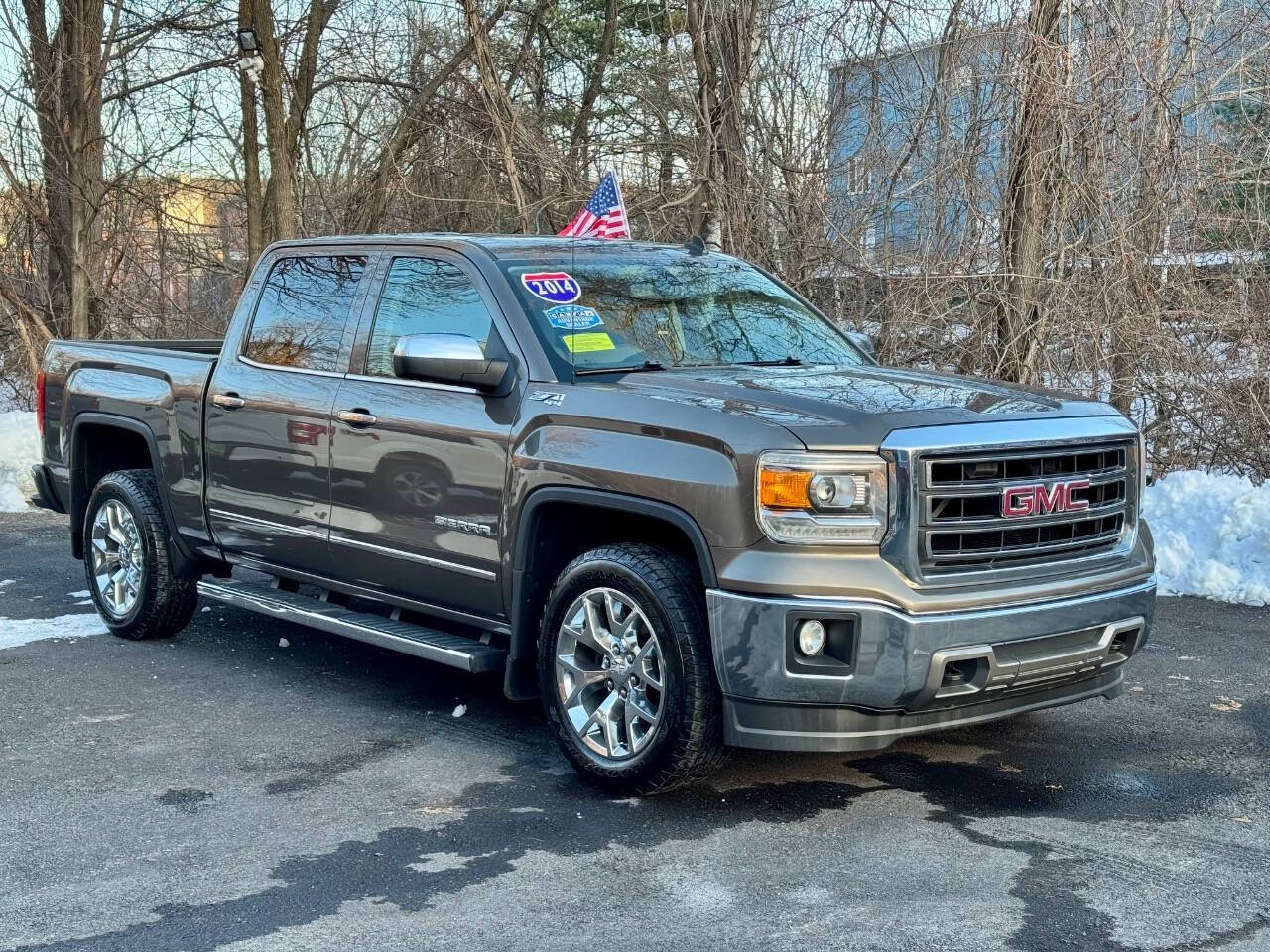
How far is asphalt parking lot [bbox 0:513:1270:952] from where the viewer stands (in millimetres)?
4004

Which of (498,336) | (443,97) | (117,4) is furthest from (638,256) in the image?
(117,4)

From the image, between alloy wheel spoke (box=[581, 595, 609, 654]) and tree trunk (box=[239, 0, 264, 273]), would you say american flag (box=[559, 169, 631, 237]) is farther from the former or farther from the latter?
tree trunk (box=[239, 0, 264, 273])

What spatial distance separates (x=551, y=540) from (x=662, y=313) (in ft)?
3.51

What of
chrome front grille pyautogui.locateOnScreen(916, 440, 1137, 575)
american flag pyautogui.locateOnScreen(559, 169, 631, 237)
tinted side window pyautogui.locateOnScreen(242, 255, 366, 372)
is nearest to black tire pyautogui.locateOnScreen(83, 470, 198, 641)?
tinted side window pyautogui.locateOnScreen(242, 255, 366, 372)

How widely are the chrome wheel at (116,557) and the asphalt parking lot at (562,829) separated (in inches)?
32.1

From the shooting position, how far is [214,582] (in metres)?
7.21

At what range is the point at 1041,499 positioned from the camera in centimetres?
488

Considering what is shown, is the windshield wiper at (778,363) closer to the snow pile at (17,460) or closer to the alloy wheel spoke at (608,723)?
the alloy wheel spoke at (608,723)

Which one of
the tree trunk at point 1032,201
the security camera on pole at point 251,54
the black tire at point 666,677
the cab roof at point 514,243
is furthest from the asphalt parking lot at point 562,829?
the security camera on pole at point 251,54

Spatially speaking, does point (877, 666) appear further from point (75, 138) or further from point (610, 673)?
point (75, 138)

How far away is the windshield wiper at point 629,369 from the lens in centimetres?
545

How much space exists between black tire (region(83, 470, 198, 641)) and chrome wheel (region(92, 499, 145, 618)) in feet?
0.10

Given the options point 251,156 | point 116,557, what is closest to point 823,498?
point 116,557

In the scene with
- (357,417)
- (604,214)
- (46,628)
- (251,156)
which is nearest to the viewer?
(357,417)
